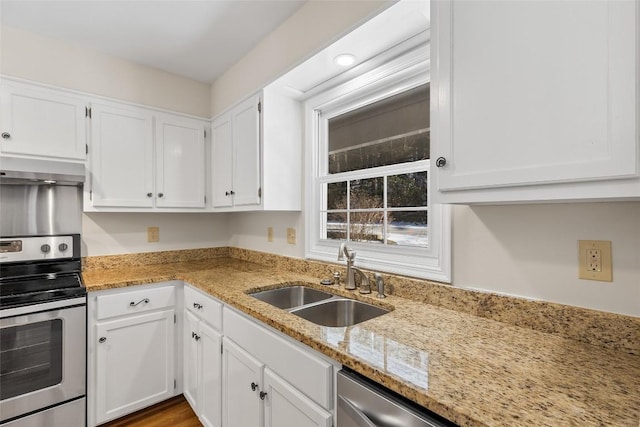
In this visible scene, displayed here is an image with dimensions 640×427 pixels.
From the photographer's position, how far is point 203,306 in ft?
5.93

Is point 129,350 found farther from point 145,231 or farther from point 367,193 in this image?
point 367,193

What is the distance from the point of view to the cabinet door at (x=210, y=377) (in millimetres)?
1648

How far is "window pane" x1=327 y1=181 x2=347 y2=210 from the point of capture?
6.59 feet

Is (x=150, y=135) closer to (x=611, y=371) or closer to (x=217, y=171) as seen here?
(x=217, y=171)

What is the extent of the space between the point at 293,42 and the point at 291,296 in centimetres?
149

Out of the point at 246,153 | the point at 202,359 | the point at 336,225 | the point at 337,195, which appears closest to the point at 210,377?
the point at 202,359

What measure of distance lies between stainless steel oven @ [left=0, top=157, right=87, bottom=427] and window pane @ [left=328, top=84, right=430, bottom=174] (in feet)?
5.55

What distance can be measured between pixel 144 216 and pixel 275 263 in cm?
119

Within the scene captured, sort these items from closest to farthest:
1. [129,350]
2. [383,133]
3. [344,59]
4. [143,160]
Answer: [344,59], [383,133], [129,350], [143,160]

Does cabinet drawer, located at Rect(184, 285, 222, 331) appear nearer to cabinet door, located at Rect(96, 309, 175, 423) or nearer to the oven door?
cabinet door, located at Rect(96, 309, 175, 423)

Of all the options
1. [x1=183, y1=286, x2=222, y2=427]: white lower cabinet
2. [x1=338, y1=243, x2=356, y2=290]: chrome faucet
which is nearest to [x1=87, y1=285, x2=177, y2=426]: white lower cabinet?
[x1=183, y1=286, x2=222, y2=427]: white lower cabinet

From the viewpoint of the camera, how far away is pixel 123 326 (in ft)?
6.29

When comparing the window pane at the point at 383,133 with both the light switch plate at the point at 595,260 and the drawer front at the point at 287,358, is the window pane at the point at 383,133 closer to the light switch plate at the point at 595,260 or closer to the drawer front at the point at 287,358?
the light switch plate at the point at 595,260

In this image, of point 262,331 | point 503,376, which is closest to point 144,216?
point 262,331
